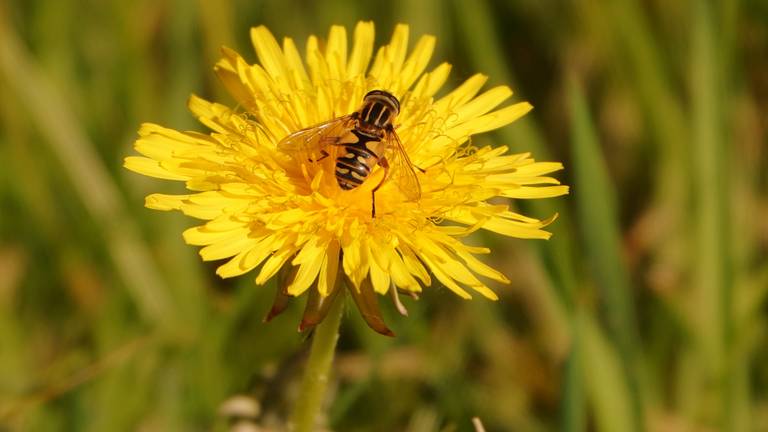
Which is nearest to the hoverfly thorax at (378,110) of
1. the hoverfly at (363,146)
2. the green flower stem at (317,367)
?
the hoverfly at (363,146)

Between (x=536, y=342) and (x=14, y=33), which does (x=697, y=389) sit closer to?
(x=536, y=342)

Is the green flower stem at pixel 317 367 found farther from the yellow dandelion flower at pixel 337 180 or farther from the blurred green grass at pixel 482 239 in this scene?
the blurred green grass at pixel 482 239

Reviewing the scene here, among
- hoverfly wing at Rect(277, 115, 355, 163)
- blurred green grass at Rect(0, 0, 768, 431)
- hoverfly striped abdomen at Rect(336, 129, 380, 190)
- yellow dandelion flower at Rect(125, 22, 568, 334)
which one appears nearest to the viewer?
yellow dandelion flower at Rect(125, 22, 568, 334)

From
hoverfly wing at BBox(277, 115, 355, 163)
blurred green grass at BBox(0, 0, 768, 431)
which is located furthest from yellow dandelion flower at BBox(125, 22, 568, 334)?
blurred green grass at BBox(0, 0, 768, 431)

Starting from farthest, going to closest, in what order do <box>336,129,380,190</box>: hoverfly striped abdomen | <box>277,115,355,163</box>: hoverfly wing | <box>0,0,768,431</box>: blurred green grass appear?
<box>0,0,768,431</box>: blurred green grass < <box>277,115,355,163</box>: hoverfly wing < <box>336,129,380,190</box>: hoverfly striped abdomen

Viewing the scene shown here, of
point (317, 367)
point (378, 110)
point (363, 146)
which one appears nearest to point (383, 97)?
point (378, 110)

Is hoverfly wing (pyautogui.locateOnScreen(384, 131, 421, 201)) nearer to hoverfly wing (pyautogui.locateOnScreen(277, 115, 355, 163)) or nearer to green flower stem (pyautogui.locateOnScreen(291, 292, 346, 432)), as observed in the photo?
hoverfly wing (pyautogui.locateOnScreen(277, 115, 355, 163))

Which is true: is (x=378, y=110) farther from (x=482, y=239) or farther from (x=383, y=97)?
(x=482, y=239)

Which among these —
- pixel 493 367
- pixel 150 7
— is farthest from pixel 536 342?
pixel 150 7
